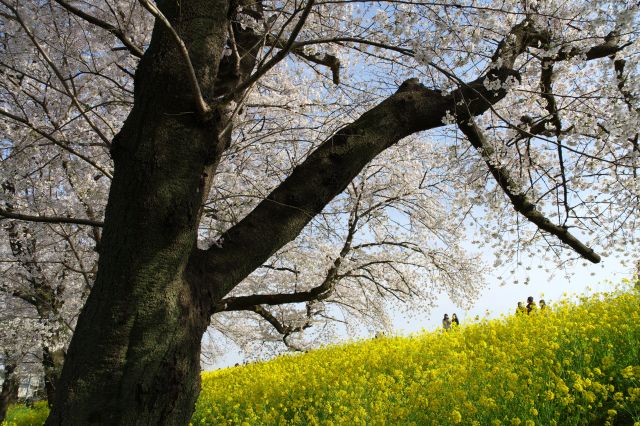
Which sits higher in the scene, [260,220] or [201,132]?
[201,132]

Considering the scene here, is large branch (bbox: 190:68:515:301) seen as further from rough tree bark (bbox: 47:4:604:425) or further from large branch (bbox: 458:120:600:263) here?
large branch (bbox: 458:120:600:263)

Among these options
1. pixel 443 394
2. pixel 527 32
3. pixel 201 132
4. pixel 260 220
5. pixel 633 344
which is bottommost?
pixel 443 394

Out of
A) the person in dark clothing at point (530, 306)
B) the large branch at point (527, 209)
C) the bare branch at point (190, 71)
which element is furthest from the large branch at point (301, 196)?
the person in dark clothing at point (530, 306)

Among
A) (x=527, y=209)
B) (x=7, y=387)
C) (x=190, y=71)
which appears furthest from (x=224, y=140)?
(x=7, y=387)

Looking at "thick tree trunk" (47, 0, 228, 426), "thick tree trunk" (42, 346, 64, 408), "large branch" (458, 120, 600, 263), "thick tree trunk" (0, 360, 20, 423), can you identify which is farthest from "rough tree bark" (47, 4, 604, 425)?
"thick tree trunk" (0, 360, 20, 423)

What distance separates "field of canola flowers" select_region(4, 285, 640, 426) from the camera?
12.6ft

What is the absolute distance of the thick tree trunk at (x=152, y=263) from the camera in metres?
2.21

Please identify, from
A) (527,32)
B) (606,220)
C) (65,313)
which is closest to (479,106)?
(527,32)

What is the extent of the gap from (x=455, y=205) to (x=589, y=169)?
1821 millimetres

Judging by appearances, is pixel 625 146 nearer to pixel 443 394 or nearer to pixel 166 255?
pixel 443 394

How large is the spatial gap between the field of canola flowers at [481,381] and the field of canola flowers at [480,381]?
0.01 meters

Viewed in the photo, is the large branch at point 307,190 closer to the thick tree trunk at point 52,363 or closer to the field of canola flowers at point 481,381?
the field of canola flowers at point 481,381

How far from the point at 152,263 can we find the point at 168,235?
167 mm

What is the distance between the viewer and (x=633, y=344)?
4637 millimetres
